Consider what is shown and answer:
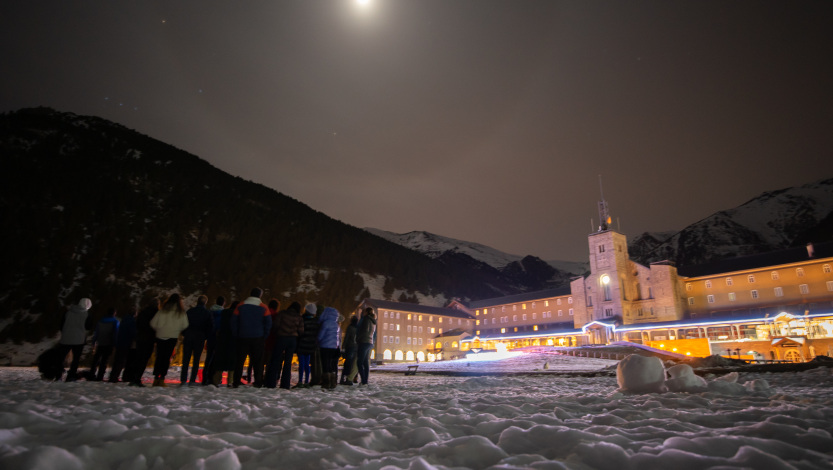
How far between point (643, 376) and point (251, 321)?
846 centimetres

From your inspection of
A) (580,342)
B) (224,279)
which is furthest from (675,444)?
(224,279)

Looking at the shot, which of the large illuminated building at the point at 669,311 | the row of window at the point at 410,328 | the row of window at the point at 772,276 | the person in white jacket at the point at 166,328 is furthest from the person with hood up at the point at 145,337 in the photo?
the row of window at the point at 772,276

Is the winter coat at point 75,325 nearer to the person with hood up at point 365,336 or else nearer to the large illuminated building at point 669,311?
the person with hood up at point 365,336

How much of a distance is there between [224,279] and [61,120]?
3420 inches

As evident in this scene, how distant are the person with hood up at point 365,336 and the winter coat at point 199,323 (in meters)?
3.97

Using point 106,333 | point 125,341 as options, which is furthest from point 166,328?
point 106,333

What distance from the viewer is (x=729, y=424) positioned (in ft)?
12.8

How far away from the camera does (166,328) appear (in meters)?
9.49

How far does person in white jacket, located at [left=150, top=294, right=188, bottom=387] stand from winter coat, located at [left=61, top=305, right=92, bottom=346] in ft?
9.45

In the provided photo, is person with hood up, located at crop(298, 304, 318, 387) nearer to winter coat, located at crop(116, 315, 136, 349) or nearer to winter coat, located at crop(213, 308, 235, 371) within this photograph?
winter coat, located at crop(213, 308, 235, 371)

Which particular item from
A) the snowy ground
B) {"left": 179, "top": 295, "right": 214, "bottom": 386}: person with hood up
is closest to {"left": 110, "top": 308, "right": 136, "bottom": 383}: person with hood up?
{"left": 179, "top": 295, "right": 214, "bottom": 386}: person with hood up

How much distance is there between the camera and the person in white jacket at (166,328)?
31.0 ft

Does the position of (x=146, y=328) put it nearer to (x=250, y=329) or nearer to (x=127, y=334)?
(x=127, y=334)

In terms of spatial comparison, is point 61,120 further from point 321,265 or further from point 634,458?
point 634,458
